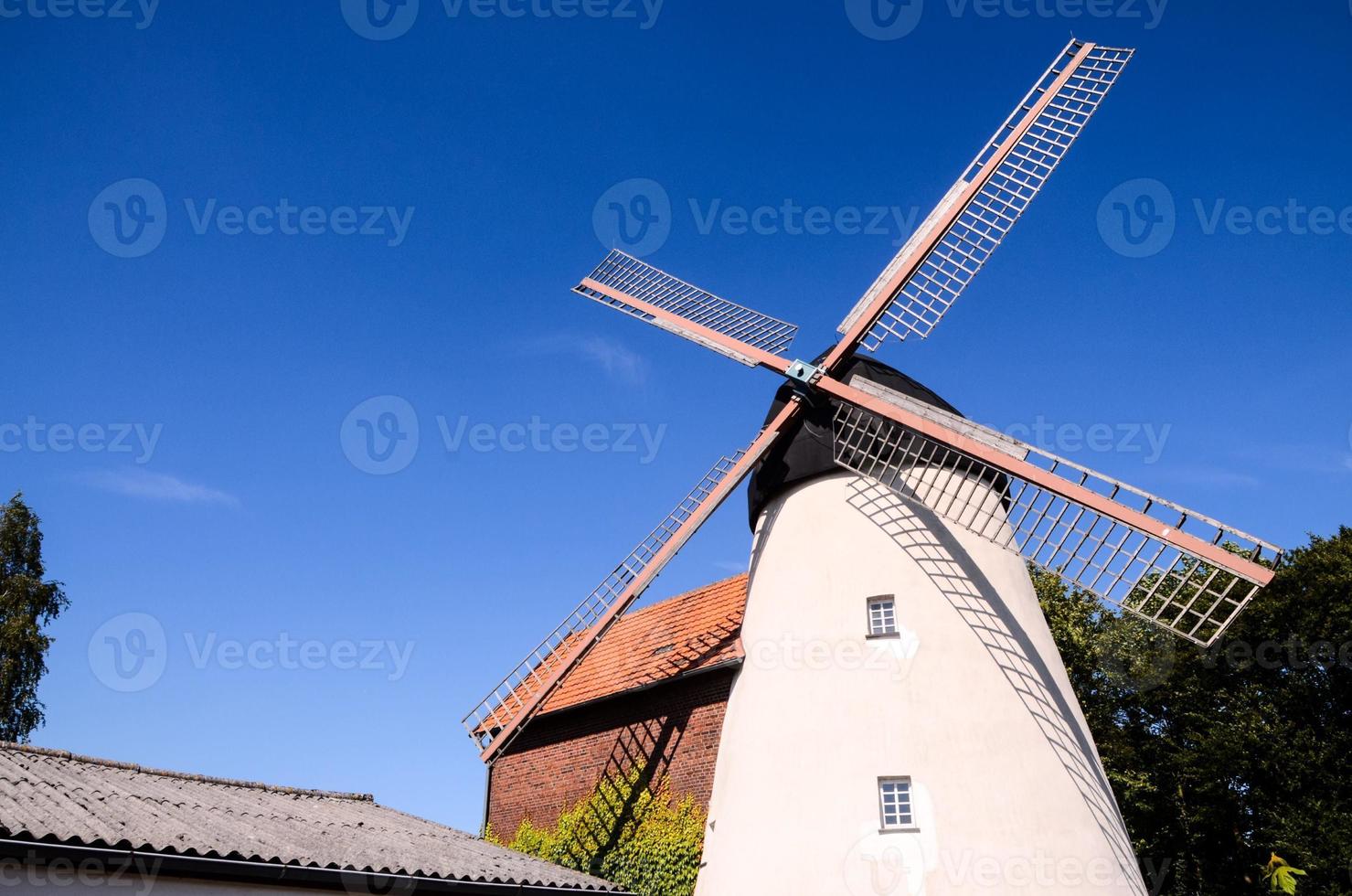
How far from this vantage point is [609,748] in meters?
15.5

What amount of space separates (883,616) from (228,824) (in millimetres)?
7707

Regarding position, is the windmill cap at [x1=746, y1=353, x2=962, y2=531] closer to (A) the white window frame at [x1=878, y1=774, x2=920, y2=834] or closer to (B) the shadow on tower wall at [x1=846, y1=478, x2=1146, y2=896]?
(B) the shadow on tower wall at [x1=846, y1=478, x2=1146, y2=896]

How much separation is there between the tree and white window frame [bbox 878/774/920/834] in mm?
18139

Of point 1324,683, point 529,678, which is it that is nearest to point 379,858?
point 529,678

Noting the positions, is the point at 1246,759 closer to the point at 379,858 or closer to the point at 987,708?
the point at 987,708

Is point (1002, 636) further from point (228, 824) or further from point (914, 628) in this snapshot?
point (228, 824)

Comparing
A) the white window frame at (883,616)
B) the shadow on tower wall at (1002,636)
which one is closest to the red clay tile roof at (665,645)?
the white window frame at (883,616)

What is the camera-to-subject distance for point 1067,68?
45.6 ft

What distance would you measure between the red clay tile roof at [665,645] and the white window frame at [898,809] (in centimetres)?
307

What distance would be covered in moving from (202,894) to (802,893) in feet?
20.3

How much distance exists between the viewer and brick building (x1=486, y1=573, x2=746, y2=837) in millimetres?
13938

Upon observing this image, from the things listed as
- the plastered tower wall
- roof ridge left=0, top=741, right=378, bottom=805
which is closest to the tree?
roof ridge left=0, top=741, right=378, bottom=805

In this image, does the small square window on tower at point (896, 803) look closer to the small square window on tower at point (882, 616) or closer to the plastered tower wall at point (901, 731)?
the plastered tower wall at point (901, 731)

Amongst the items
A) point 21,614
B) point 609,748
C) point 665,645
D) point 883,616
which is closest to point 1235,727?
point 883,616
